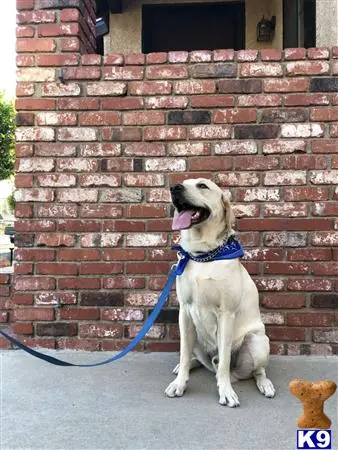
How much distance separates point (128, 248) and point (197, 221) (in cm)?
91

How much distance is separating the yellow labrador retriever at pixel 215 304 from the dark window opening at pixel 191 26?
172 inches

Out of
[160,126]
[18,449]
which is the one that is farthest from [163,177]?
[18,449]

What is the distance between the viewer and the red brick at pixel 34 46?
139 inches

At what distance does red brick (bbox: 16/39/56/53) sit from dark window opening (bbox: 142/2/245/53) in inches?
125

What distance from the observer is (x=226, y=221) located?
290cm

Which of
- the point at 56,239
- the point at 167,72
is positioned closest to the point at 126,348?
the point at 56,239

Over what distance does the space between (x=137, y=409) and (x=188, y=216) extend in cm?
110

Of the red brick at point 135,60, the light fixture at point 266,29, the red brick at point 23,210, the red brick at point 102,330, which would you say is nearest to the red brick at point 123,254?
the red brick at point 102,330

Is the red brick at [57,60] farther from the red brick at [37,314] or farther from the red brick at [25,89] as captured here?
the red brick at [37,314]

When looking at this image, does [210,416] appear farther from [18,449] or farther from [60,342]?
[60,342]

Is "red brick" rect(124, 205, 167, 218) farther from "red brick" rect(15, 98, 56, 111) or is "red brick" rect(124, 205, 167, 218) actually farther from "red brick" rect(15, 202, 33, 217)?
"red brick" rect(15, 98, 56, 111)

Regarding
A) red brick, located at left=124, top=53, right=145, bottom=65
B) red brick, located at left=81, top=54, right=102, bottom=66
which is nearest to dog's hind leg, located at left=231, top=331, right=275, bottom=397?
red brick, located at left=124, top=53, right=145, bottom=65

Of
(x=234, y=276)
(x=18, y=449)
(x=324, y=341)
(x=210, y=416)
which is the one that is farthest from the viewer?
(x=324, y=341)

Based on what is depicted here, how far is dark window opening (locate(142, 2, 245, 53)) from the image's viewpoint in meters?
6.48
